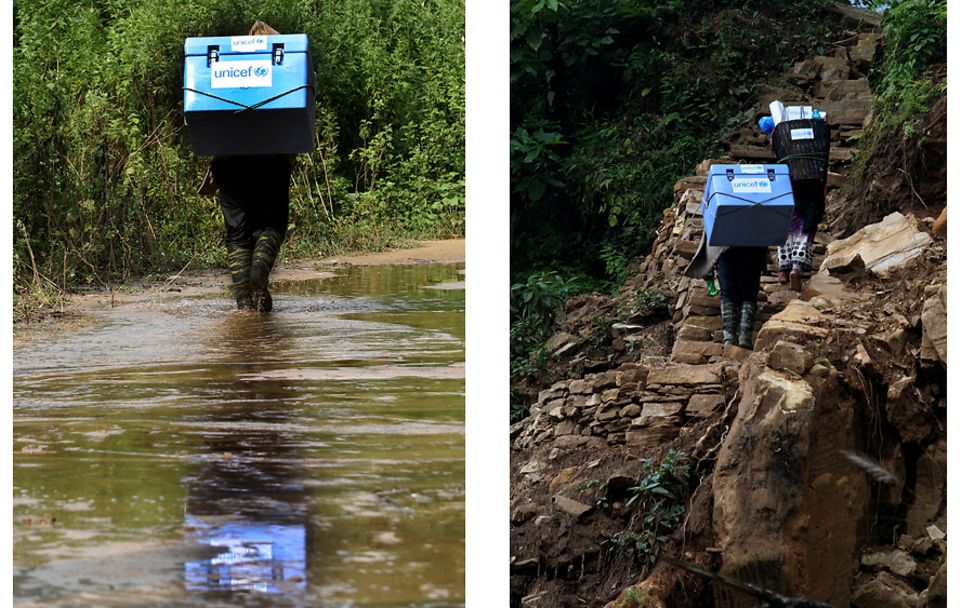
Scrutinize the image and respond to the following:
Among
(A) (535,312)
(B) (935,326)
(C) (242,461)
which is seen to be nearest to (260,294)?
(A) (535,312)

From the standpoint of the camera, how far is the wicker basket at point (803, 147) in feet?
19.0

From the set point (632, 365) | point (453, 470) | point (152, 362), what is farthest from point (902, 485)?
point (152, 362)

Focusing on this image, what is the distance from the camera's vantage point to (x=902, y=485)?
5.47 metres

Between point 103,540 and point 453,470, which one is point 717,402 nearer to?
point 453,470

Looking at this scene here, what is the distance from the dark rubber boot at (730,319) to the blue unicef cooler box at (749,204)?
1.06ft

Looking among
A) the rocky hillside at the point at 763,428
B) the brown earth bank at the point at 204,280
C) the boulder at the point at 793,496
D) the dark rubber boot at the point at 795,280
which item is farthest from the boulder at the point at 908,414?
the brown earth bank at the point at 204,280

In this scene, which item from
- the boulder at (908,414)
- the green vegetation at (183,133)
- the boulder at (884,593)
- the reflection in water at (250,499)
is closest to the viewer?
the reflection in water at (250,499)

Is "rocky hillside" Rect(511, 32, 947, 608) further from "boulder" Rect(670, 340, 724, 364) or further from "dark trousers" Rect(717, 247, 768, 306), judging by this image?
"dark trousers" Rect(717, 247, 768, 306)

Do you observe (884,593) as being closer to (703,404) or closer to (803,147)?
(703,404)

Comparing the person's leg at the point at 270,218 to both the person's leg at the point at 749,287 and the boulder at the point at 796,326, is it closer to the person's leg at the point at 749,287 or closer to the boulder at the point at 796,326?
the person's leg at the point at 749,287

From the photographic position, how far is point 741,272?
19.0ft

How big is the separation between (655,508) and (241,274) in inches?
89.2

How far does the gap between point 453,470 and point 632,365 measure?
2099 millimetres

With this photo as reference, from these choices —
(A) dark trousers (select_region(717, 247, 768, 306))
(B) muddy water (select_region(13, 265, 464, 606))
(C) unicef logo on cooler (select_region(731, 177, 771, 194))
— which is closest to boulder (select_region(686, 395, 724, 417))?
(A) dark trousers (select_region(717, 247, 768, 306))
